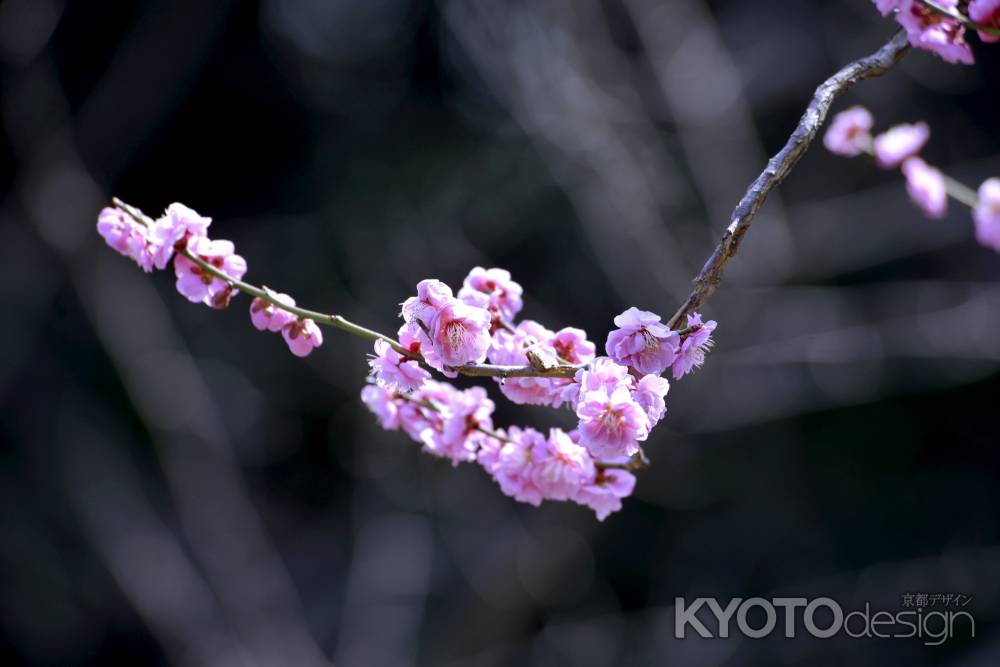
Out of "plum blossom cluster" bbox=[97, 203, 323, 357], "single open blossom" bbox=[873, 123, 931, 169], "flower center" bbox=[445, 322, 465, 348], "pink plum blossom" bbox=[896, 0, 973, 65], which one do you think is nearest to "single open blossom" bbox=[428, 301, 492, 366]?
"flower center" bbox=[445, 322, 465, 348]

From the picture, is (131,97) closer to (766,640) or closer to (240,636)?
(240,636)

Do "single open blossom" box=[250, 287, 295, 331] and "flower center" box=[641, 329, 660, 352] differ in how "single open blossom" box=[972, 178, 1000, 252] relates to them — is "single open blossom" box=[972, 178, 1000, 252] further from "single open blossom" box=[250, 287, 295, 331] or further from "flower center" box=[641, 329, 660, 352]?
"single open blossom" box=[250, 287, 295, 331]

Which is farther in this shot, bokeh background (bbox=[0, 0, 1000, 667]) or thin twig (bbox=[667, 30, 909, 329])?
bokeh background (bbox=[0, 0, 1000, 667])

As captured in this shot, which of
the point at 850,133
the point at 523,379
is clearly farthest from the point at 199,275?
the point at 850,133

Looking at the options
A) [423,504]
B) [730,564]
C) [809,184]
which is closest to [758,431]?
[730,564]

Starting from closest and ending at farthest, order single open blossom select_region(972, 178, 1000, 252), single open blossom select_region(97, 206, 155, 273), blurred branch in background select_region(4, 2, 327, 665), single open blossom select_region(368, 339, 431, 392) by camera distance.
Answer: single open blossom select_region(368, 339, 431, 392)
single open blossom select_region(97, 206, 155, 273)
single open blossom select_region(972, 178, 1000, 252)
blurred branch in background select_region(4, 2, 327, 665)
